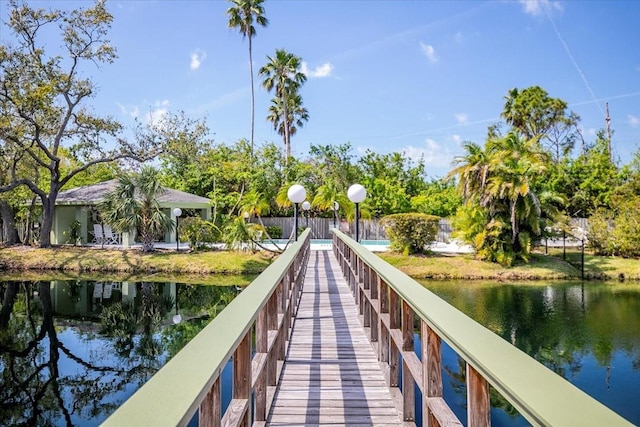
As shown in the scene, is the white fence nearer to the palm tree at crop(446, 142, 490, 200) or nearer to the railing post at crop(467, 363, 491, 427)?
the palm tree at crop(446, 142, 490, 200)

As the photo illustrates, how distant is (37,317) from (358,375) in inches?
400

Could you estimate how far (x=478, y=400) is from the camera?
4.73 ft

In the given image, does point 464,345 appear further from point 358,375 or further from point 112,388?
point 112,388

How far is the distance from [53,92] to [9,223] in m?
7.17

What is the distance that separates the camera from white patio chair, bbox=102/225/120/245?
2066cm

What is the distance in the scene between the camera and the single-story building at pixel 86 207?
68.6 ft

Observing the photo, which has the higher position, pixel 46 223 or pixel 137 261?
pixel 46 223

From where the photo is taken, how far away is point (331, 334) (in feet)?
17.3

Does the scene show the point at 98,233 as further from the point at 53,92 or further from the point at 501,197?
the point at 501,197

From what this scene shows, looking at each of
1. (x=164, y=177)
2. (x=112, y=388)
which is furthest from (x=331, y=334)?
(x=164, y=177)

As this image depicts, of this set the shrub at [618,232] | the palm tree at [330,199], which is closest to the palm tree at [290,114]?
the palm tree at [330,199]

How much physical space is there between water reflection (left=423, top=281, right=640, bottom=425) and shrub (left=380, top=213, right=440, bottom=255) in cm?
304

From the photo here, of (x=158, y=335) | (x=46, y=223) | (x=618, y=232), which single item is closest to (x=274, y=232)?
(x=46, y=223)

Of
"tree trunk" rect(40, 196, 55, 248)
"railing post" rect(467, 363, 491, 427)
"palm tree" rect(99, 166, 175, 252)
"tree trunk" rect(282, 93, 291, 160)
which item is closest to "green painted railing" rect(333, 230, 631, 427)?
"railing post" rect(467, 363, 491, 427)
